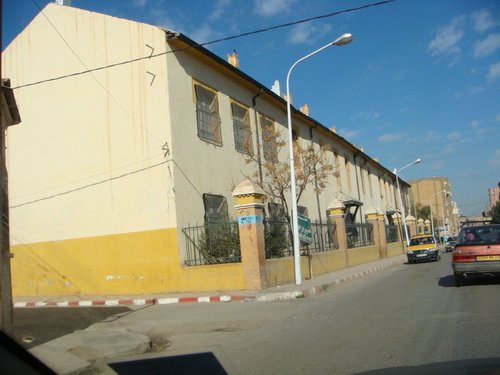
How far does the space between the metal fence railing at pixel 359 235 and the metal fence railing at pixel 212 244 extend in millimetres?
11148

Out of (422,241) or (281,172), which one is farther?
(422,241)

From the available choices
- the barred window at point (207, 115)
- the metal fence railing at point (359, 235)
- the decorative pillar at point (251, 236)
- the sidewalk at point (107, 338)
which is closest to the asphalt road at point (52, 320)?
the sidewalk at point (107, 338)

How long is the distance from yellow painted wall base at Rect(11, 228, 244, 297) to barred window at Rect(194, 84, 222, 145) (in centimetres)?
439

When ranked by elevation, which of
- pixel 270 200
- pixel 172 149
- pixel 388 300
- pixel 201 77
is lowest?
pixel 388 300

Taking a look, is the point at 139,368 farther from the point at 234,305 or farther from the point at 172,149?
the point at 172,149

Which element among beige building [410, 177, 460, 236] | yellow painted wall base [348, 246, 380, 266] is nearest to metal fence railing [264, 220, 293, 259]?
yellow painted wall base [348, 246, 380, 266]

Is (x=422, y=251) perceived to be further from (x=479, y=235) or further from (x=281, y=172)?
(x=479, y=235)

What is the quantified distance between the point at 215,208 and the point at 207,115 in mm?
3525

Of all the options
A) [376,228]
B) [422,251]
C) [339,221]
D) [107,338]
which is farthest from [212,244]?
[376,228]

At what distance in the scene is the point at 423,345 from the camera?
20.7ft

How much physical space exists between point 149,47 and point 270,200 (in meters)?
8.41

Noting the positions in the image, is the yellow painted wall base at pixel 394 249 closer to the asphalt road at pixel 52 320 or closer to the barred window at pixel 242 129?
the barred window at pixel 242 129

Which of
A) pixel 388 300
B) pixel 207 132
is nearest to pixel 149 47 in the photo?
pixel 207 132

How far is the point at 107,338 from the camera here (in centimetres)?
837
